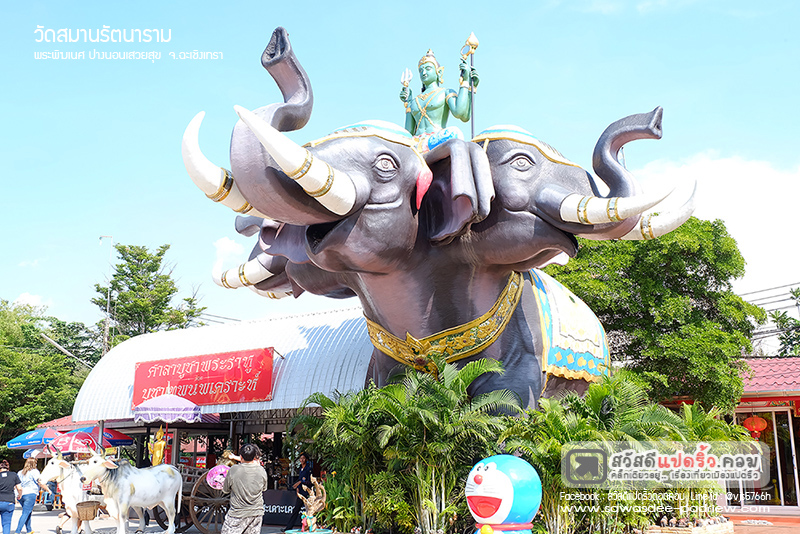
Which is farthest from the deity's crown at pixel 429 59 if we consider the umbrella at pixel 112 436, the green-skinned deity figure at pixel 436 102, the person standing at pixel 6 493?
the umbrella at pixel 112 436

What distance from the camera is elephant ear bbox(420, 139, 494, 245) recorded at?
20.4ft

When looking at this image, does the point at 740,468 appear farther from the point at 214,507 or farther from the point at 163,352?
the point at 163,352

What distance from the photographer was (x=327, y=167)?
556 cm

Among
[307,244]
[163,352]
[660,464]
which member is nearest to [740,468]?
[660,464]

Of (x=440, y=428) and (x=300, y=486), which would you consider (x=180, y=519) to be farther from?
(x=440, y=428)

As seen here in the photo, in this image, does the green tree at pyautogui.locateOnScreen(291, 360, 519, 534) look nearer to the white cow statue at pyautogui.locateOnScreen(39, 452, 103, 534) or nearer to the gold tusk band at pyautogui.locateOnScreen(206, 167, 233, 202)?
the gold tusk band at pyautogui.locateOnScreen(206, 167, 233, 202)

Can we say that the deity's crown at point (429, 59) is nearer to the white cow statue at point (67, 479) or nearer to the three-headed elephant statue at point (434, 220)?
the three-headed elephant statue at point (434, 220)

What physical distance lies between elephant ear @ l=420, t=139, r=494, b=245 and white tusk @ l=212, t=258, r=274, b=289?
2.36 m

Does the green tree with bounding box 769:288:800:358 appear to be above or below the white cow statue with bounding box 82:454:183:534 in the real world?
above

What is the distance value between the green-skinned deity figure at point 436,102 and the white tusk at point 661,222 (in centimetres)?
307

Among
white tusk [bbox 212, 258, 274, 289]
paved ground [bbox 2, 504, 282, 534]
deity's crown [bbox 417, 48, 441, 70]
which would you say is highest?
deity's crown [bbox 417, 48, 441, 70]

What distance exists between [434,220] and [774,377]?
1190 cm

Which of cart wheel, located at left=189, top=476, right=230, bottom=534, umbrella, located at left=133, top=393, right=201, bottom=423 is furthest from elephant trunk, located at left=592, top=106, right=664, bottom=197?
umbrella, located at left=133, top=393, right=201, bottom=423

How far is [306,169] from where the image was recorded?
17.6 ft
